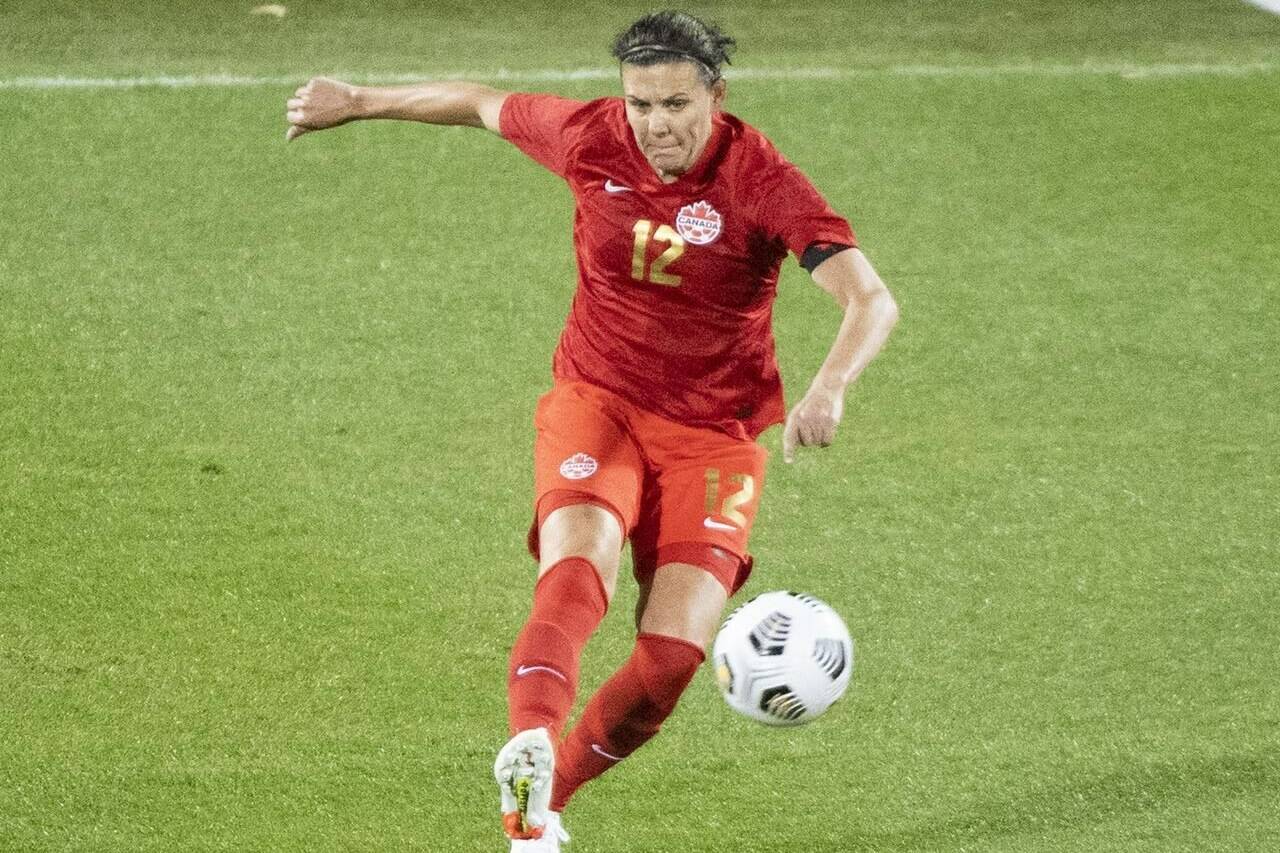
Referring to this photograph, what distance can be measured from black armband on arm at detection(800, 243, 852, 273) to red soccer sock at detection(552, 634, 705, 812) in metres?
0.95

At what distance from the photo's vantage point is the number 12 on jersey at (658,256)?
4820mm

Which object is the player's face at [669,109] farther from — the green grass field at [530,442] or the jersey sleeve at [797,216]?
the green grass field at [530,442]

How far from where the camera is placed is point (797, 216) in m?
4.67

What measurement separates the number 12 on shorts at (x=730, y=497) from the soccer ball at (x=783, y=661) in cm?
26

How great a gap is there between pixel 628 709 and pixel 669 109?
1462 mm

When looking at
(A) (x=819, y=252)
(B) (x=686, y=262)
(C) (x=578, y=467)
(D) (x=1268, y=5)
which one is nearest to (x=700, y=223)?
(B) (x=686, y=262)

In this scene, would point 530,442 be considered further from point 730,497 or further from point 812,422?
point 812,422

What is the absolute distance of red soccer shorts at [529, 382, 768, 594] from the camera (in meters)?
4.77

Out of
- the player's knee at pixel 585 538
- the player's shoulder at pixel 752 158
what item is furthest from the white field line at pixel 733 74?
the player's knee at pixel 585 538

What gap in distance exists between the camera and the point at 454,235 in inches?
334

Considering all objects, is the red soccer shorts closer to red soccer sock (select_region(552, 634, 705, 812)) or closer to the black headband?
red soccer sock (select_region(552, 634, 705, 812))

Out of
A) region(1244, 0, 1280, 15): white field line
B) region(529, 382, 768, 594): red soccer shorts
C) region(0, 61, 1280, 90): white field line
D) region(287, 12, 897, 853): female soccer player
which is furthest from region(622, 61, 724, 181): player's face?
region(1244, 0, 1280, 15): white field line

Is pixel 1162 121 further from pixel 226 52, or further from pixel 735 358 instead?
pixel 735 358

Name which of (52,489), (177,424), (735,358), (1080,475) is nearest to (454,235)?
(177,424)
